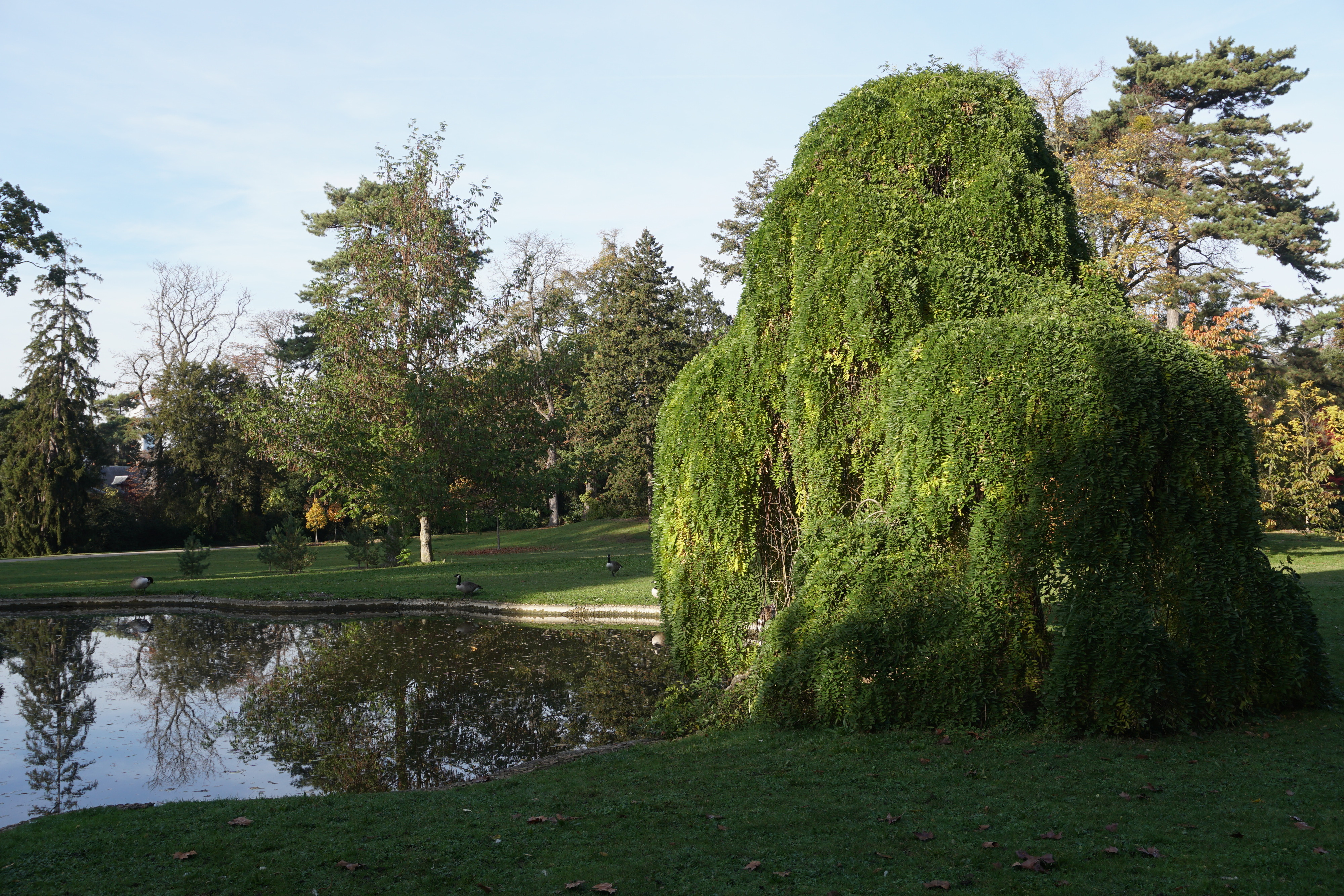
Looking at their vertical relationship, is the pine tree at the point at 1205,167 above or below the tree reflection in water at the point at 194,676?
above

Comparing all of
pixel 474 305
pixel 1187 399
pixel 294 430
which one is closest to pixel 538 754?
pixel 1187 399

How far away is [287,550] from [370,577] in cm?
347

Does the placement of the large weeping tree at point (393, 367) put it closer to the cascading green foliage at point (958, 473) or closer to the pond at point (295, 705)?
the pond at point (295, 705)

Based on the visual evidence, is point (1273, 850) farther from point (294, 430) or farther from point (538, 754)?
point (294, 430)

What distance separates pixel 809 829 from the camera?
5.47 m

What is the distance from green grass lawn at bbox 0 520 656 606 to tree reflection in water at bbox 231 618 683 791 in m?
4.00

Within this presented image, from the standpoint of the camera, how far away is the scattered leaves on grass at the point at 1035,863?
15.1ft

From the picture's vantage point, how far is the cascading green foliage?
7.51m

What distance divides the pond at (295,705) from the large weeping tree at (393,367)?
9549 mm

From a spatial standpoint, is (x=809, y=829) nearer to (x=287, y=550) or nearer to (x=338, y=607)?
(x=338, y=607)

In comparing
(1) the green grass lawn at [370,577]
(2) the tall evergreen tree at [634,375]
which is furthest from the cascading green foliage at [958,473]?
(2) the tall evergreen tree at [634,375]

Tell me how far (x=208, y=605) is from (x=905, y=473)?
18764 millimetres

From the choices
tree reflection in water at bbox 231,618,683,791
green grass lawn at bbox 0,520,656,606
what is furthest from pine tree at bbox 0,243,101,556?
tree reflection in water at bbox 231,618,683,791

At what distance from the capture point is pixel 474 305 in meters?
30.2
